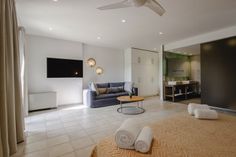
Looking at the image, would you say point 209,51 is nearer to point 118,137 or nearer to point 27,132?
point 118,137

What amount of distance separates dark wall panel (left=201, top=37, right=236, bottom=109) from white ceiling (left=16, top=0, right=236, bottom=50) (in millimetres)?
660

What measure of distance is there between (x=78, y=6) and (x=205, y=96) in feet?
17.3

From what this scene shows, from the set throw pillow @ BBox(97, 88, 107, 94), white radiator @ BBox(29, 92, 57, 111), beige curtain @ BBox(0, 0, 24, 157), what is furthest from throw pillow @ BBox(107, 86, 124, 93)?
beige curtain @ BBox(0, 0, 24, 157)

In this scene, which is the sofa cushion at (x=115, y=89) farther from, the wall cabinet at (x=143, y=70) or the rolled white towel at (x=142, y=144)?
the rolled white towel at (x=142, y=144)

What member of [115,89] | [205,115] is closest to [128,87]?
[115,89]

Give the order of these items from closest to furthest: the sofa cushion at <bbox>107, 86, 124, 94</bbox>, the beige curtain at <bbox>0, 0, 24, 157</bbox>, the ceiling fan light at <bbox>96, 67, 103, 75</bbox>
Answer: the beige curtain at <bbox>0, 0, 24, 157</bbox>, the sofa cushion at <bbox>107, 86, 124, 94</bbox>, the ceiling fan light at <bbox>96, 67, 103, 75</bbox>

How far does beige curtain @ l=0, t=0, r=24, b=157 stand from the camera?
1811 millimetres

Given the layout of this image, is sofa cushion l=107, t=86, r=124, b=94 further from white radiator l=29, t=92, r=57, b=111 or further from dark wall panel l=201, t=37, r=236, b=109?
dark wall panel l=201, t=37, r=236, b=109

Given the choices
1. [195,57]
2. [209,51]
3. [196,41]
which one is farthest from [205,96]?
→ [195,57]

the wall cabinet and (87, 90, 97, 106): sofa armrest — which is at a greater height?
the wall cabinet

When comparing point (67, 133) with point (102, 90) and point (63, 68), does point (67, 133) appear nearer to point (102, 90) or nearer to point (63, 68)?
point (102, 90)

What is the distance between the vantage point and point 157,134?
1.50 meters

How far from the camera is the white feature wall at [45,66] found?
16.4 ft

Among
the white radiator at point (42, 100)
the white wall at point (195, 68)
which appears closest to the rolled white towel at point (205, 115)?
the white radiator at point (42, 100)
